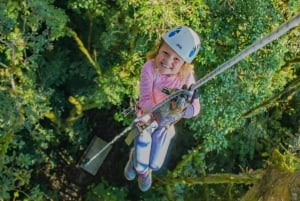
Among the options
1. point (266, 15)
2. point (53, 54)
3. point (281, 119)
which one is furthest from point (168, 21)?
point (281, 119)

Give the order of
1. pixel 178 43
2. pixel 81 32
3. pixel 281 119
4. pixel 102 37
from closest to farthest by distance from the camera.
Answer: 1. pixel 178 43
2. pixel 102 37
3. pixel 81 32
4. pixel 281 119

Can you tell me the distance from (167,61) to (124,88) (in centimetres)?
136

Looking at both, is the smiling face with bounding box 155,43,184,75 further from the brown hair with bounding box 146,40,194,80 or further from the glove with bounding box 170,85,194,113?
the glove with bounding box 170,85,194,113

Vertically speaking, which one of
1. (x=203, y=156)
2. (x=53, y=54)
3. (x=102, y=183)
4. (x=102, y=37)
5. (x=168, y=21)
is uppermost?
(x=168, y=21)

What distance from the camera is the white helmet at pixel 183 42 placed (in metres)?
3.27

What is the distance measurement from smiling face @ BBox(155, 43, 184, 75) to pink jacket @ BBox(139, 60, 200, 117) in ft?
0.21

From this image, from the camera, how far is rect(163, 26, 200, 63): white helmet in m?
3.27

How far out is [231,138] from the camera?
572 centimetres

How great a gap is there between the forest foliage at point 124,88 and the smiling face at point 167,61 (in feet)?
2.42

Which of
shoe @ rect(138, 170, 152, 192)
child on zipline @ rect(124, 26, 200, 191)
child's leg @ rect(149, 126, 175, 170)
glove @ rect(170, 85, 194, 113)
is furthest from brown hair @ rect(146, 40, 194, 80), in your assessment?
shoe @ rect(138, 170, 152, 192)

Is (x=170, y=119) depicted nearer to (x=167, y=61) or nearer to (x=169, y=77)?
(x=169, y=77)

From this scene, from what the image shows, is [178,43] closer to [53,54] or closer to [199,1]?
[199,1]

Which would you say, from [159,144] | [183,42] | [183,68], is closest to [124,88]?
[159,144]

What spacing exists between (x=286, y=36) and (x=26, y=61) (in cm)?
230
